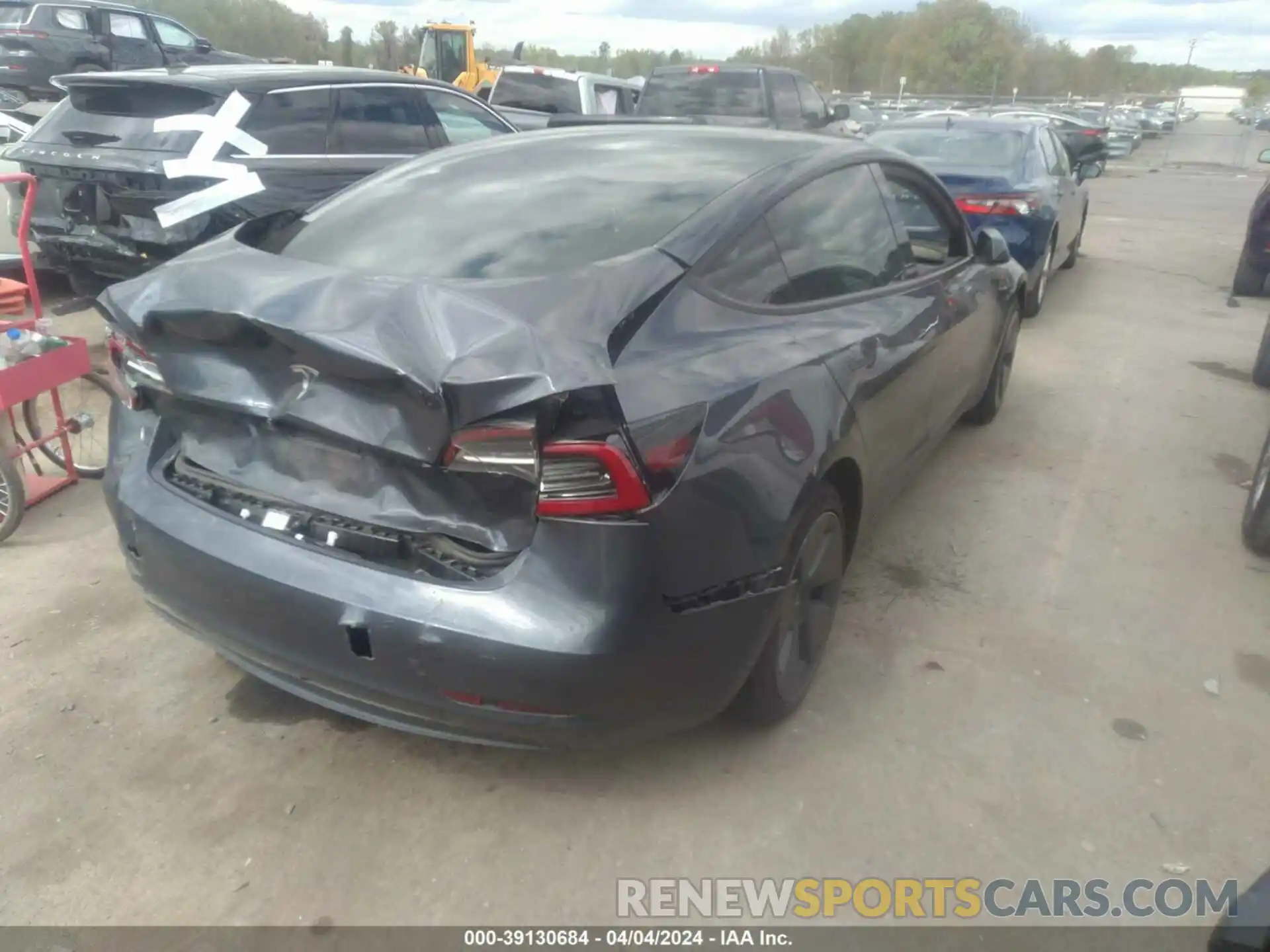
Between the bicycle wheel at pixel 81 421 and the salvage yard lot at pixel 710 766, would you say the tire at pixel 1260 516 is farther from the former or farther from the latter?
→ the bicycle wheel at pixel 81 421

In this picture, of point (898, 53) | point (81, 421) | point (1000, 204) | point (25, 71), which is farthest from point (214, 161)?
point (898, 53)

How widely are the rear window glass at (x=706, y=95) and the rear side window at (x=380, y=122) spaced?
19.4 feet

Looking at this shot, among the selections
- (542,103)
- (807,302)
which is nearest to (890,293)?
(807,302)

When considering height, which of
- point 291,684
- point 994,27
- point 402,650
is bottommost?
point 291,684

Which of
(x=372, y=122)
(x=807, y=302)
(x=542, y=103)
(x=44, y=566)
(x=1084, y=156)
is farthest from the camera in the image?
(x=542, y=103)

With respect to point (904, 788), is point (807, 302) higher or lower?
higher

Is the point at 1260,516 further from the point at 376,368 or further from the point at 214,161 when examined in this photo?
the point at 214,161

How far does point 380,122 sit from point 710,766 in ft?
18.3

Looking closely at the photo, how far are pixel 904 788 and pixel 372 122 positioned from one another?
19.1 feet

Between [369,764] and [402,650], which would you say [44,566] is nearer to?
[369,764]

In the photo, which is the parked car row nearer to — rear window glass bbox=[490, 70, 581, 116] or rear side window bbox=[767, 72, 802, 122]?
rear side window bbox=[767, 72, 802, 122]

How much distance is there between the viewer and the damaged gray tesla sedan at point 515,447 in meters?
2.22

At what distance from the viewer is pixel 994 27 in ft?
231

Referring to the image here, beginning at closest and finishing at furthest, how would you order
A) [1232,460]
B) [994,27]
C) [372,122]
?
[1232,460]
[372,122]
[994,27]
